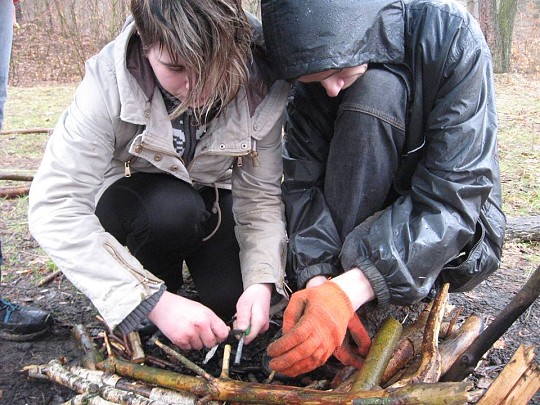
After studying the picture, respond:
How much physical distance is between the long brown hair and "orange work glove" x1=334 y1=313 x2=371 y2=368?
2.61 feet

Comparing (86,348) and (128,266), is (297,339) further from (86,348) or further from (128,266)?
(86,348)

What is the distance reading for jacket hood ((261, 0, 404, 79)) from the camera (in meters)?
1.56

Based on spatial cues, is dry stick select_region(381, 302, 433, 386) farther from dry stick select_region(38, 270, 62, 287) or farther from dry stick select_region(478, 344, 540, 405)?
dry stick select_region(38, 270, 62, 287)

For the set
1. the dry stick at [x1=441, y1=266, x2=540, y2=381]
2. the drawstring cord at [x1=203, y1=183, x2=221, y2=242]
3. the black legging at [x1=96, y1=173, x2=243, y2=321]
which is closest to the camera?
the dry stick at [x1=441, y1=266, x2=540, y2=381]

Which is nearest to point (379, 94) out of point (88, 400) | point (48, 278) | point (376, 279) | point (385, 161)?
point (385, 161)

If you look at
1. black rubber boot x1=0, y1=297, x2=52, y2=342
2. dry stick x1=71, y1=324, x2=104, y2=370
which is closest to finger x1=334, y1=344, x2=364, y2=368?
dry stick x1=71, y1=324, x2=104, y2=370

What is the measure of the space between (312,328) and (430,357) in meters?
0.37

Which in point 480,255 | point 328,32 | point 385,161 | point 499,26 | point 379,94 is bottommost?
point 499,26

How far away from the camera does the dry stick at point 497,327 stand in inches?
50.4

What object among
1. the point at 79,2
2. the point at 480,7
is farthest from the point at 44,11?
the point at 480,7

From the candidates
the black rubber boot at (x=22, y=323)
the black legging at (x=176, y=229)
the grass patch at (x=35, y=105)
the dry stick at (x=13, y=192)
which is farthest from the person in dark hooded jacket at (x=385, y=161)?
the grass patch at (x=35, y=105)

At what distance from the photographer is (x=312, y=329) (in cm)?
150

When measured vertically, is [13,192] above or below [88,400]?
below

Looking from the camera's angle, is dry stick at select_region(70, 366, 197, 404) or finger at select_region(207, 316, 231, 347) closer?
dry stick at select_region(70, 366, 197, 404)
